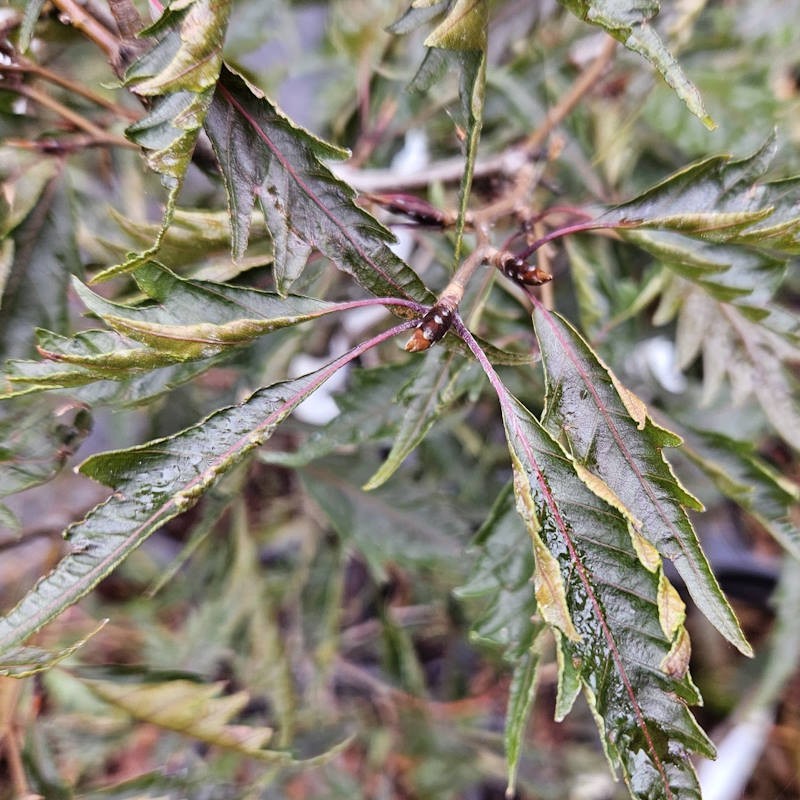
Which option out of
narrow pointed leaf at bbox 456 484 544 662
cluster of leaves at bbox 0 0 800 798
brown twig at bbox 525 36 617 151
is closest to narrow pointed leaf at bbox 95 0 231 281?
cluster of leaves at bbox 0 0 800 798

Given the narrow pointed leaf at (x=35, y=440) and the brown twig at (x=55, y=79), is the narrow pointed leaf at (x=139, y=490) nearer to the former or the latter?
the narrow pointed leaf at (x=35, y=440)

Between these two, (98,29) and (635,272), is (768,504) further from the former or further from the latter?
(98,29)

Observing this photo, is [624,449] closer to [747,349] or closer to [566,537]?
[566,537]

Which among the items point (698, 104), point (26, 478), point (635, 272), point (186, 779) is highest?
point (635, 272)

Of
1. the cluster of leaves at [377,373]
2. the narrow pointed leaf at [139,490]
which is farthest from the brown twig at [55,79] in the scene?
the narrow pointed leaf at [139,490]

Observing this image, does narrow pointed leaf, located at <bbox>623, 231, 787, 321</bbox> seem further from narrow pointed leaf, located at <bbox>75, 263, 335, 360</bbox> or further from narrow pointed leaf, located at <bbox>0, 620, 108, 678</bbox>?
narrow pointed leaf, located at <bbox>0, 620, 108, 678</bbox>

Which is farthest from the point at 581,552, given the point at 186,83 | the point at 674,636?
the point at 186,83
